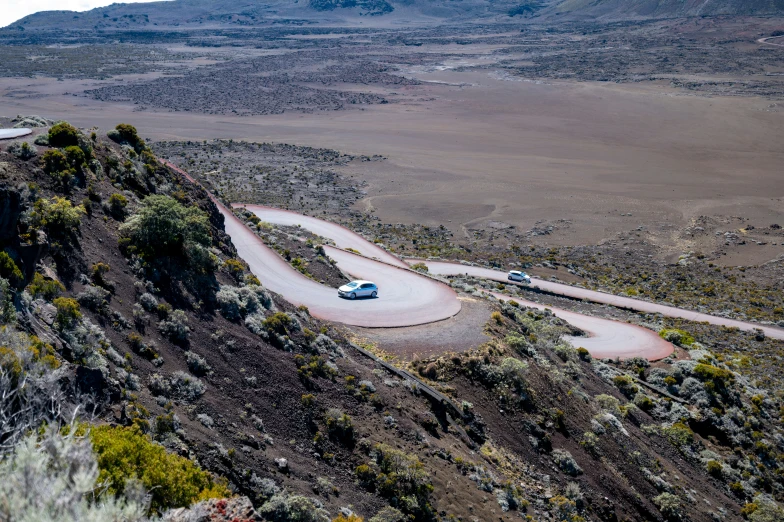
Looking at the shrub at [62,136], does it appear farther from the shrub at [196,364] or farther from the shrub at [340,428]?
the shrub at [340,428]

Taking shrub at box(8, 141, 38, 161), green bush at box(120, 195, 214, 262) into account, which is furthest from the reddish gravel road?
shrub at box(8, 141, 38, 161)

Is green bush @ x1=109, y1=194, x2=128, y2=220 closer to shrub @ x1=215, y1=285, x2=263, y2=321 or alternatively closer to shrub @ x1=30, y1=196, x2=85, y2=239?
shrub @ x1=30, y1=196, x2=85, y2=239

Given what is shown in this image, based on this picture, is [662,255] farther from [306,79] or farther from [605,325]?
[306,79]

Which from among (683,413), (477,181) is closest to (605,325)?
(683,413)

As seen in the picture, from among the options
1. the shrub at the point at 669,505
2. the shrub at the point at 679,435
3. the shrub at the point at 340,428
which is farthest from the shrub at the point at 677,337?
the shrub at the point at 340,428

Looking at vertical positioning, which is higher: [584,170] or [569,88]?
[569,88]

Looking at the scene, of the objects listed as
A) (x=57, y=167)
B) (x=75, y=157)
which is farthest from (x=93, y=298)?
(x=75, y=157)
